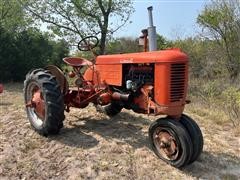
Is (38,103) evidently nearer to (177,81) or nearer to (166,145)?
(166,145)

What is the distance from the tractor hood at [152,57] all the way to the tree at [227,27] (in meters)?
11.7

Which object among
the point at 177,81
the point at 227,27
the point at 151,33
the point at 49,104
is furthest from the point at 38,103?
the point at 227,27

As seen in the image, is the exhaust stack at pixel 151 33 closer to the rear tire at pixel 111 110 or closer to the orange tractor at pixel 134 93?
the orange tractor at pixel 134 93

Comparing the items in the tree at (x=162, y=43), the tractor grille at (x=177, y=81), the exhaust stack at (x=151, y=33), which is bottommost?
the tractor grille at (x=177, y=81)

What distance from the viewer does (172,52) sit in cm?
558

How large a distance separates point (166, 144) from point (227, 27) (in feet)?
47.0

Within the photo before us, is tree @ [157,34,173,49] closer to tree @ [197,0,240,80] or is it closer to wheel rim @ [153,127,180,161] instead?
tree @ [197,0,240,80]

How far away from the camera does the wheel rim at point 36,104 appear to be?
22.5ft

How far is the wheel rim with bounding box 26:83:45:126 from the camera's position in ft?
22.5

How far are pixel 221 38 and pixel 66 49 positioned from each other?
24.9ft

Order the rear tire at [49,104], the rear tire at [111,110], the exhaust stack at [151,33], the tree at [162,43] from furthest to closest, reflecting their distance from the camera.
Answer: the tree at [162,43], the rear tire at [111,110], the rear tire at [49,104], the exhaust stack at [151,33]

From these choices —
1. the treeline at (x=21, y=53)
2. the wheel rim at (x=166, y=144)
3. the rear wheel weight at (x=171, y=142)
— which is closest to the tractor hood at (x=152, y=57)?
the rear wheel weight at (x=171, y=142)

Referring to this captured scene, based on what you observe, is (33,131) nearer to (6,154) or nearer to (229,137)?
(6,154)

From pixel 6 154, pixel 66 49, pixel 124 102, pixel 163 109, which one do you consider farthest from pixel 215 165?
pixel 66 49
